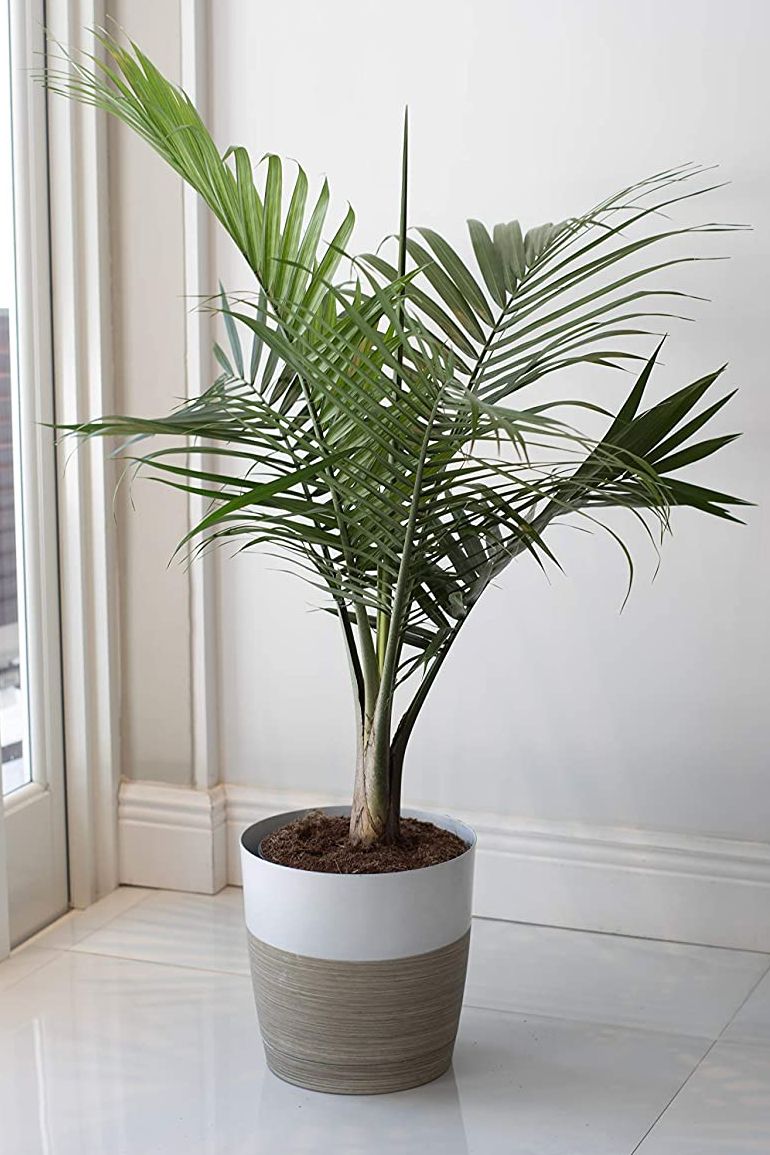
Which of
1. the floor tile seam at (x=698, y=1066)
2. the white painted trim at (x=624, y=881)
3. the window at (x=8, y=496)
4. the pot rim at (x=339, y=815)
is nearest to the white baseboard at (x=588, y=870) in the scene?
the white painted trim at (x=624, y=881)

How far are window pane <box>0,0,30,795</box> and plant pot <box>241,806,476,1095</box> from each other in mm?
616

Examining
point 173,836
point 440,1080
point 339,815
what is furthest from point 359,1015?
point 173,836

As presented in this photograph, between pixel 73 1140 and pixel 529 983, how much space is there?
686 mm

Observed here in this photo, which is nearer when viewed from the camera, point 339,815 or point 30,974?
point 339,815

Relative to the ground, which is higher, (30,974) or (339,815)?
(339,815)

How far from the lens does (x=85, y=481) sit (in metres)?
2.24

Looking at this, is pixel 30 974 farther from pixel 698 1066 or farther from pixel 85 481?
pixel 698 1066

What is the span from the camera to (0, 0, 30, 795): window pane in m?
2.09

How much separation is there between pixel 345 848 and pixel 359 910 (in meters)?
0.09

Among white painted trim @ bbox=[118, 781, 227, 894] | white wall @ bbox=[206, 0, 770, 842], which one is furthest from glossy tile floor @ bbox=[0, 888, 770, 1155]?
white wall @ bbox=[206, 0, 770, 842]

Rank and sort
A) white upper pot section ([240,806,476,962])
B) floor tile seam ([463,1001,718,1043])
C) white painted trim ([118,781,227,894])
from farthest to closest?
1. white painted trim ([118,781,227,894])
2. floor tile seam ([463,1001,718,1043])
3. white upper pot section ([240,806,476,962])

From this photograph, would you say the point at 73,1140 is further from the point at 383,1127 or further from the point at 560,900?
the point at 560,900

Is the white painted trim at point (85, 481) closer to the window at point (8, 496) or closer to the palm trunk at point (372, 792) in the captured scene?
the window at point (8, 496)

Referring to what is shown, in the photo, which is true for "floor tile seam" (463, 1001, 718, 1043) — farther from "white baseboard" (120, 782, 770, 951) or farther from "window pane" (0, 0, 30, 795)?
"window pane" (0, 0, 30, 795)
